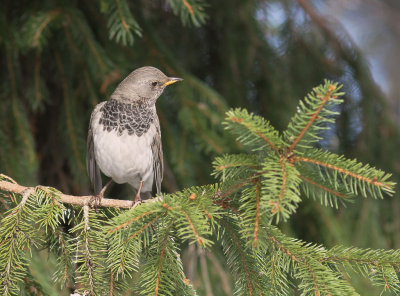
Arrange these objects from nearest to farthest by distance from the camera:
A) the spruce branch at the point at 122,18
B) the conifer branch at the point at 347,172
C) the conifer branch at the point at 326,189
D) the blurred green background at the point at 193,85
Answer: the conifer branch at the point at 347,172 < the conifer branch at the point at 326,189 < the spruce branch at the point at 122,18 < the blurred green background at the point at 193,85

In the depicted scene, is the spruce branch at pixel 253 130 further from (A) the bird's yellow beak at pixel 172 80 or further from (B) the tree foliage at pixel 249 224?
(A) the bird's yellow beak at pixel 172 80

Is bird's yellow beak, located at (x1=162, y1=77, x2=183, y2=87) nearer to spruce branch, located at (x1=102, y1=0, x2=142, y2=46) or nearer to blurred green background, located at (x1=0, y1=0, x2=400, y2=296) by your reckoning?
blurred green background, located at (x1=0, y1=0, x2=400, y2=296)

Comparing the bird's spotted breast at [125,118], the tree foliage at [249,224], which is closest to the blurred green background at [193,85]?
the bird's spotted breast at [125,118]

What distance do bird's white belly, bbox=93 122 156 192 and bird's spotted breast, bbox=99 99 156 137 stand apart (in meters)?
0.03

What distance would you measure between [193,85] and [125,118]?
0.56 meters

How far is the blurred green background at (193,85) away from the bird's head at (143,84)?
74mm

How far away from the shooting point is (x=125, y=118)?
3.44 m

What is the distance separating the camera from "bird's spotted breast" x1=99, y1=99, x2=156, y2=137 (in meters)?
3.40

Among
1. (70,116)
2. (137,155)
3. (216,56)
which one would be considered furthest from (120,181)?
(216,56)

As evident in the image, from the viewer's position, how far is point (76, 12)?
3.27 meters

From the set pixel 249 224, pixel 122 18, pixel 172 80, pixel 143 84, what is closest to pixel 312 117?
pixel 249 224

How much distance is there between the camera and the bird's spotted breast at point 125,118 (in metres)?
3.40

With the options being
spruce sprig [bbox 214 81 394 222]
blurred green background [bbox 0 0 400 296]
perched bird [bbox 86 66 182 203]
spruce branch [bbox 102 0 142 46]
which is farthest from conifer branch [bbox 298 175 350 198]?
perched bird [bbox 86 66 182 203]

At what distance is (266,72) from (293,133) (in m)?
2.45
